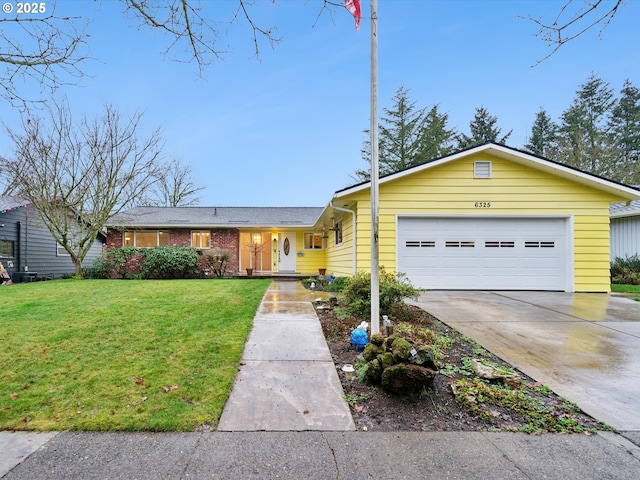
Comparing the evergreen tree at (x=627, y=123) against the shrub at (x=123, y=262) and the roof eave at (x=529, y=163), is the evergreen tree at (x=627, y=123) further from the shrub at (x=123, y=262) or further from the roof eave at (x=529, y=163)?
the shrub at (x=123, y=262)

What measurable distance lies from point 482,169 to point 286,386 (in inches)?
340

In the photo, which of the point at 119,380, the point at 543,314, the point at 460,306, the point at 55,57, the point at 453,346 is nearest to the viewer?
the point at 55,57

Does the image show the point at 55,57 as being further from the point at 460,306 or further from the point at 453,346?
the point at 460,306

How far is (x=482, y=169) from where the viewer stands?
934 centimetres

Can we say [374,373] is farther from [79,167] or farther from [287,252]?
[79,167]

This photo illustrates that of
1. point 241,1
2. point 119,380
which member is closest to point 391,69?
point 241,1

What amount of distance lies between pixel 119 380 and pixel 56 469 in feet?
3.91

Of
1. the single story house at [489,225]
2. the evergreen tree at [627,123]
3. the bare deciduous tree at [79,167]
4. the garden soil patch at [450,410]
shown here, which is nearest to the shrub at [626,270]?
A: the single story house at [489,225]

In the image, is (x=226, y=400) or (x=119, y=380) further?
(x=119, y=380)

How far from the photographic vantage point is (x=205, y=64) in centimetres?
328

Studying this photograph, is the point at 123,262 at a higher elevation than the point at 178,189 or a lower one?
lower

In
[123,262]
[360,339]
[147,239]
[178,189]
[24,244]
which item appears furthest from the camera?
[178,189]

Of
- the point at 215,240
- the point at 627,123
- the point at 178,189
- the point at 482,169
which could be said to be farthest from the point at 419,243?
the point at 627,123

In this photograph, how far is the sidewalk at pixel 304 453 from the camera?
192 centimetres
